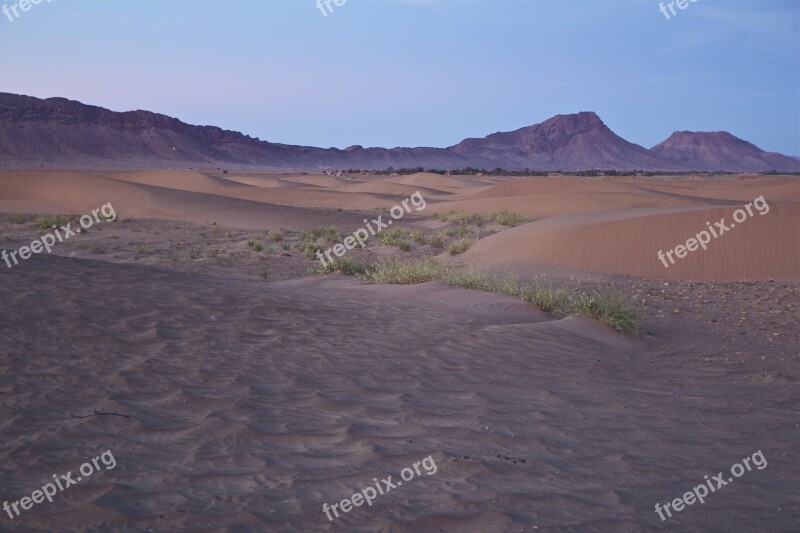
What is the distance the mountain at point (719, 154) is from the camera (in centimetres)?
17512

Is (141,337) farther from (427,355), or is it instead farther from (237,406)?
(427,355)

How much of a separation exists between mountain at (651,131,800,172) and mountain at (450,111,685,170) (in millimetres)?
10614

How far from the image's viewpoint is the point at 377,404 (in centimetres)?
585

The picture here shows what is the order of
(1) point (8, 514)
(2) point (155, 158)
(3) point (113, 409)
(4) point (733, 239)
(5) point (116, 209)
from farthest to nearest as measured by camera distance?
(2) point (155, 158) → (5) point (116, 209) → (4) point (733, 239) → (3) point (113, 409) → (1) point (8, 514)

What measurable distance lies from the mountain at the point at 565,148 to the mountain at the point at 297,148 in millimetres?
238

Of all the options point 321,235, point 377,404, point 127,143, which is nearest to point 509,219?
point 321,235

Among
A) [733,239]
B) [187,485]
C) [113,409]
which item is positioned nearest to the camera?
[187,485]

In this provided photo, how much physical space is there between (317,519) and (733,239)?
16816 mm

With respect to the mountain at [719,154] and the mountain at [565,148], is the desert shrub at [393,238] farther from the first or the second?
the mountain at [719,154]

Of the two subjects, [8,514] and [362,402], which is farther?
[362,402]

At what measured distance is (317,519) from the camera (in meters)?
3.85

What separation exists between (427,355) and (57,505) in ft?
14.0

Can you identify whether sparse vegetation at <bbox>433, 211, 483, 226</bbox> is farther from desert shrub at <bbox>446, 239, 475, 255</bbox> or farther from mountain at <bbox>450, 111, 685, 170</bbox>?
mountain at <bbox>450, 111, 685, 170</bbox>

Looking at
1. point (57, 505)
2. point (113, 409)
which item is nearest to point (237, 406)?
point (113, 409)
